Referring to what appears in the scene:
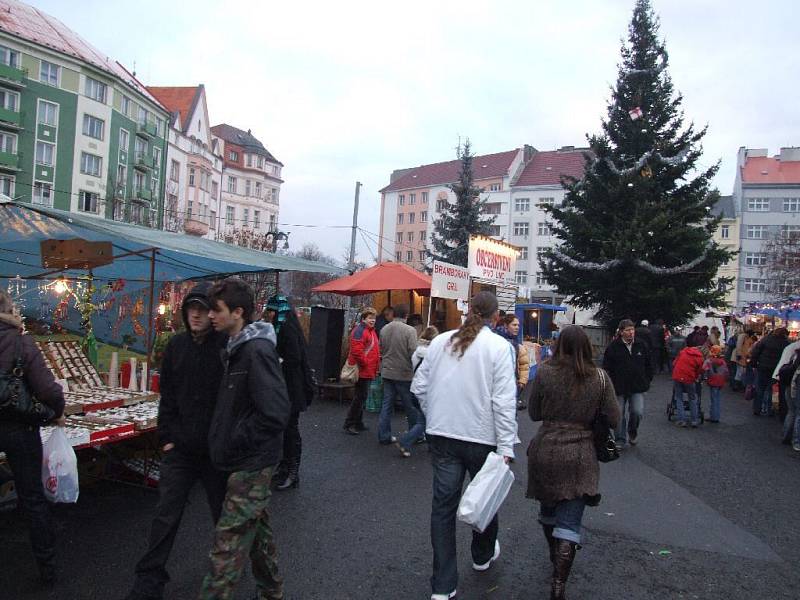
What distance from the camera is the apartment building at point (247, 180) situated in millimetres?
79125

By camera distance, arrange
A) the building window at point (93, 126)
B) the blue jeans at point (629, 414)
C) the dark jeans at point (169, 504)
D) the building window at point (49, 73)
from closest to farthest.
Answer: the dark jeans at point (169, 504)
the blue jeans at point (629, 414)
the building window at point (49, 73)
the building window at point (93, 126)

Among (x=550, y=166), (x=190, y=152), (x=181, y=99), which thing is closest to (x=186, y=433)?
(x=190, y=152)

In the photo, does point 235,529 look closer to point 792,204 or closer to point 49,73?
point 49,73

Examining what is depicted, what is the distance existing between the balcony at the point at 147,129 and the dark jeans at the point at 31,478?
4903 centimetres

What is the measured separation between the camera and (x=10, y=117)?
38750 millimetres

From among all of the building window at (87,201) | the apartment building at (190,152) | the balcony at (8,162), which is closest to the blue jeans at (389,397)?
the balcony at (8,162)

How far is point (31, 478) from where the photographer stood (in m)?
3.50

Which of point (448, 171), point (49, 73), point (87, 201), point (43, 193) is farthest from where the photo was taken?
point (448, 171)

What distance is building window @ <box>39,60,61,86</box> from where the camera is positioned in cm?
3938

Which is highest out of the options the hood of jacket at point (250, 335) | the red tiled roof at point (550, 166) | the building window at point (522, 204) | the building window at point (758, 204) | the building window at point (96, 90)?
the red tiled roof at point (550, 166)

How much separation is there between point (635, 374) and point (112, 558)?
6483mm

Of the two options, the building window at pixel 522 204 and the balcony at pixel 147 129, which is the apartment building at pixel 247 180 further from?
the building window at pixel 522 204

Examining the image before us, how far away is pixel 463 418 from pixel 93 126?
46712 millimetres

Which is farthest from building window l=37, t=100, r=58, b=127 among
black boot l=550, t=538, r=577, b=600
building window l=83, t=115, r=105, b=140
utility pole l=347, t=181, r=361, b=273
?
black boot l=550, t=538, r=577, b=600
